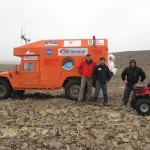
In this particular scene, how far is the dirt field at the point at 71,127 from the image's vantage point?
337 inches

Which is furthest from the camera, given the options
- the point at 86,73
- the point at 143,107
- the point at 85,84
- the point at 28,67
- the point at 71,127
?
the point at 28,67

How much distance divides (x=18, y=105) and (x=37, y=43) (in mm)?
3006

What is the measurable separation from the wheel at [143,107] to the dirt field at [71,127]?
24 centimetres

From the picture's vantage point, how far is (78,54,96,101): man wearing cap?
513 inches

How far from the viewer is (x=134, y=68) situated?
1238 centimetres

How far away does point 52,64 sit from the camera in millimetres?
13984

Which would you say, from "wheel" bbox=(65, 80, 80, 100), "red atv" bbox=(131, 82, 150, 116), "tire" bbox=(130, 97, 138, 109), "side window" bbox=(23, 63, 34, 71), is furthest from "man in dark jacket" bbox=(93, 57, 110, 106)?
"side window" bbox=(23, 63, 34, 71)

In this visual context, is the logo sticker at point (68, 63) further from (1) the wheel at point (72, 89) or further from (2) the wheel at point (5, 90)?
(2) the wheel at point (5, 90)

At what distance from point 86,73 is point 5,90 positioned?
3666 millimetres

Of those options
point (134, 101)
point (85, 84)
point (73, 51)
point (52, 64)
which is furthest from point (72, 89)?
point (134, 101)

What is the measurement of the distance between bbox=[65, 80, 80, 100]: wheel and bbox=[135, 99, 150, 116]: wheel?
10.9 feet

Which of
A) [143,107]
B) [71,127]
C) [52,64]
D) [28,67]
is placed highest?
[52,64]

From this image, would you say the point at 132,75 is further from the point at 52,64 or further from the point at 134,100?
the point at 52,64

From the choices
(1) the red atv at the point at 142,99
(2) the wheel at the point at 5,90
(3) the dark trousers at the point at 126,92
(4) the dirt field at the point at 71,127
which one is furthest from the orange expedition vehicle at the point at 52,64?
(1) the red atv at the point at 142,99
